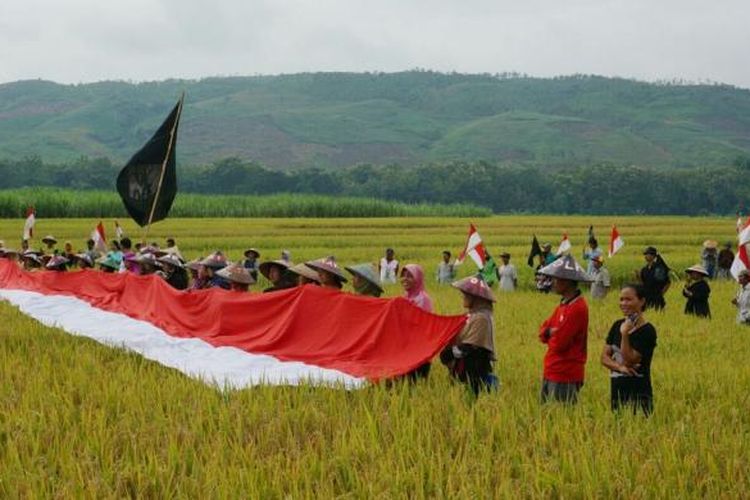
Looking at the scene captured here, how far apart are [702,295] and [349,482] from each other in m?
12.0

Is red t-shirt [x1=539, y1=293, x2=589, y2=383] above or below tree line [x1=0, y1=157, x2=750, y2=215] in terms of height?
below

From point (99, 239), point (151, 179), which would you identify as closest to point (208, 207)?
point (99, 239)

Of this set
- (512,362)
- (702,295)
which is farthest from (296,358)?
(702,295)

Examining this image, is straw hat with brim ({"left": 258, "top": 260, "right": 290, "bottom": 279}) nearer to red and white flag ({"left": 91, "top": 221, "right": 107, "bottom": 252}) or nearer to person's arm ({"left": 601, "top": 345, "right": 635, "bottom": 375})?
person's arm ({"left": 601, "top": 345, "right": 635, "bottom": 375})

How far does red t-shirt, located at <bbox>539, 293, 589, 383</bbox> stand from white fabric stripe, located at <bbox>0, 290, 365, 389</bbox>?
1.65 m

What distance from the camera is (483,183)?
10594cm

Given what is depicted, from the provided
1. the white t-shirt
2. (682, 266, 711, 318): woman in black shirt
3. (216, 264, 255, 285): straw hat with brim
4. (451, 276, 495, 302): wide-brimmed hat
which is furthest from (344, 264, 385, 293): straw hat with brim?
the white t-shirt

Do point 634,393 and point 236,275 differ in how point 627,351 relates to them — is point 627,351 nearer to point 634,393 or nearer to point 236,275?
point 634,393

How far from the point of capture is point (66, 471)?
5.43m

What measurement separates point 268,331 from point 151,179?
19.1 ft

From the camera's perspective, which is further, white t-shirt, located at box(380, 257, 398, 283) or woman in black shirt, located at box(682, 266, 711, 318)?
white t-shirt, located at box(380, 257, 398, 283)

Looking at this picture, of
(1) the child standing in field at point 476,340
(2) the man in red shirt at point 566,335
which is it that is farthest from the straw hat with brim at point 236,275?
(2) the man in red shirt at point 566,335

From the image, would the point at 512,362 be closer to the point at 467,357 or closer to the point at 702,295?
the point at 467,357

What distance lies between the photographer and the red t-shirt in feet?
24.8
